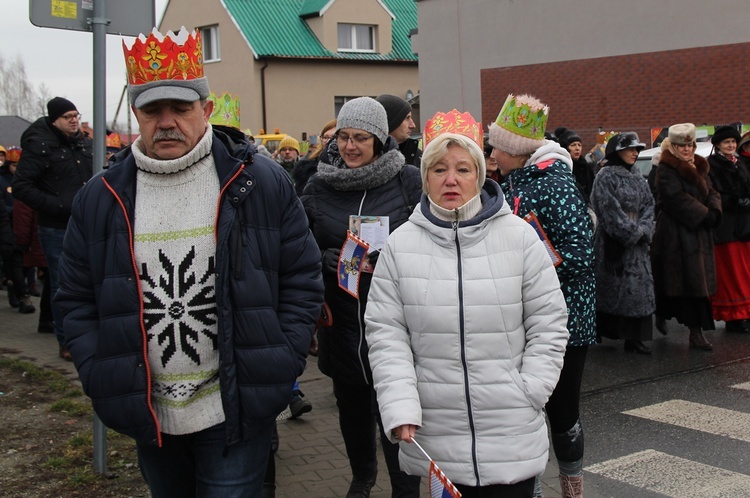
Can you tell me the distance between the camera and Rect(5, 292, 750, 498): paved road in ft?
17.0

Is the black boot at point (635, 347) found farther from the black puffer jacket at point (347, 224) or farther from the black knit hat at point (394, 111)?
the black puffer jacket at point (347, 224)

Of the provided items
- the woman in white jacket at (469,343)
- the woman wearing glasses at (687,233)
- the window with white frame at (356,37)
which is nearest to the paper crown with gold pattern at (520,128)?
the woman in white jacket at (469,343)

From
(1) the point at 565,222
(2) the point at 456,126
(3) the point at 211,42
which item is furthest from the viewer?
(3) the point at 211,42

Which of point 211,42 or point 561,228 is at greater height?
point 211,42

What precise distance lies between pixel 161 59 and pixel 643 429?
4.49 meters

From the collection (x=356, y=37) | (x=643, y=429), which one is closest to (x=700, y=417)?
(x=643, y=429)

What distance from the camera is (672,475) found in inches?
210

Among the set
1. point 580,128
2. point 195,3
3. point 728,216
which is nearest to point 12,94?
point 195,3

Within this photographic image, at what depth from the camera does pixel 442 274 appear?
321 cm

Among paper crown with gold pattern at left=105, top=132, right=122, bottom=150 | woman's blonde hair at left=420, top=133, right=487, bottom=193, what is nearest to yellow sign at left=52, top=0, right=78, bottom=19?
woman's blonde hair at left=420, top=133, right=487, bottom=193

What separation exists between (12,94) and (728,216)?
91949mm

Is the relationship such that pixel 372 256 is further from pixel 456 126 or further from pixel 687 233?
pixel 687 233

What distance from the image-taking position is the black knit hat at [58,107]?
8031mm

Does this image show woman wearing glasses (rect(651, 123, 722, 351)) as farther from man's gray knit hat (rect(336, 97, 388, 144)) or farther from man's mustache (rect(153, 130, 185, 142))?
man's mustache (rect(153, 130, 185, 142))
